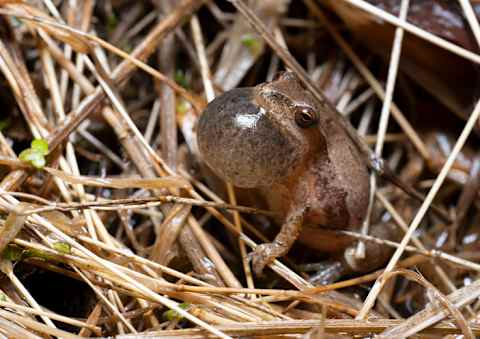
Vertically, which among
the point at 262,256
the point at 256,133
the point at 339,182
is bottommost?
the point at 262,256

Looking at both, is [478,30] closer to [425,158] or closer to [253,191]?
[425,158]

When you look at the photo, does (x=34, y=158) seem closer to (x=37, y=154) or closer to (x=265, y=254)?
(x=37, y=154)

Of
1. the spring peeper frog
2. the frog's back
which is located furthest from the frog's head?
the frog's back

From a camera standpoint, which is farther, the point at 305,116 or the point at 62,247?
the point at 305,116

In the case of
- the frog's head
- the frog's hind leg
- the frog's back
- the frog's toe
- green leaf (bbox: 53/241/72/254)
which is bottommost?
the frog's hind leg

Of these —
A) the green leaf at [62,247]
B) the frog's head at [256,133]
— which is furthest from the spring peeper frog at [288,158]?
the green leaf at [62,247]

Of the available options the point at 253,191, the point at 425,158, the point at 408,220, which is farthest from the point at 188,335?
the point at 425,158

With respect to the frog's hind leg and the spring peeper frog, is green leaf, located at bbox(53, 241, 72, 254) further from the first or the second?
the frog's hind leg

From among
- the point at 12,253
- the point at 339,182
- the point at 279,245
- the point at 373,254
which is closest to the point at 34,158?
the point at 12,253

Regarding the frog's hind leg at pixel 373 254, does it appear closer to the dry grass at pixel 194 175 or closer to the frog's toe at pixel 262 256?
the dry grass at pixel 194 175
